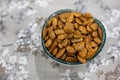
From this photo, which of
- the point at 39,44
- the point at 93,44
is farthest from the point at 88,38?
the point at 39,44

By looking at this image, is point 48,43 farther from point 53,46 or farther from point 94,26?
point 94,26

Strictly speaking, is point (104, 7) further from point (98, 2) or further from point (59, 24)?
point (59, 24)

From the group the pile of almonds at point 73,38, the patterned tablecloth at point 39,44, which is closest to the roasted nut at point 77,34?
the pile of almonds at point 73,38

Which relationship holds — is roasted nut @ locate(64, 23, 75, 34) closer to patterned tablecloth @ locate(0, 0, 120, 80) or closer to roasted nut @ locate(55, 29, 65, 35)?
roasted nut @ locate(55, 29, 65, 35)

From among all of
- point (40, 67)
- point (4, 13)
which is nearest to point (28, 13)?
point (4, 13)

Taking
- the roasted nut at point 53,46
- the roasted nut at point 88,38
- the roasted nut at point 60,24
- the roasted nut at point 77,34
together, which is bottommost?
the roasted nut at point 53,46

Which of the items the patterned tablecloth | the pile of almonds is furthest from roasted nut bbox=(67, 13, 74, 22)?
the patterned tablecloth

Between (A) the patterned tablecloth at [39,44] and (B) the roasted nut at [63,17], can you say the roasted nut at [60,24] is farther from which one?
(A) the patterned tablecloth at [39,44]
